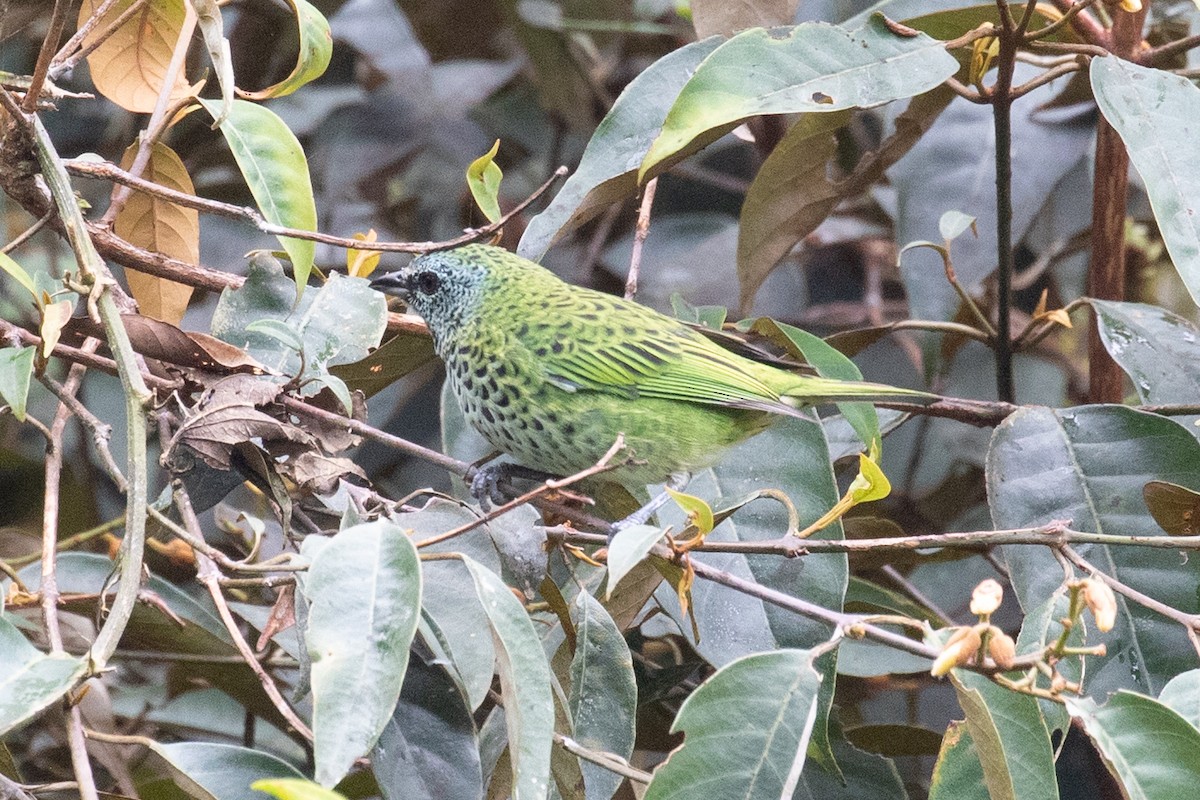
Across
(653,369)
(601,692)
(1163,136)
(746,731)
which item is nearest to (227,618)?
(601,692)

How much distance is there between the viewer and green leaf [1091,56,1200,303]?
2.05 metres

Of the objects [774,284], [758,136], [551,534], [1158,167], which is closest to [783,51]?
[1158,167]

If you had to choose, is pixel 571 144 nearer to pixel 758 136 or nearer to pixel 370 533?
pixel 758 136

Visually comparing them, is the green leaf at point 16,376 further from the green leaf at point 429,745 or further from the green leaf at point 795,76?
the green leaf at point 795,76

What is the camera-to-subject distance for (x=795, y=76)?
84.8 inches

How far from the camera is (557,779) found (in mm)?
1830

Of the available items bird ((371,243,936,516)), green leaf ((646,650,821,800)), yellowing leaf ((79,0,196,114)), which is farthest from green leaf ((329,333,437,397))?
green leaf ((646,650,821,800))

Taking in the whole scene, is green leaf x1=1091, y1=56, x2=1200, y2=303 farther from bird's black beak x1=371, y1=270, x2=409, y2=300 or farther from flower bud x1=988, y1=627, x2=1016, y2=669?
bird's black beak x1=371, y1=270, x2=409, y2=300

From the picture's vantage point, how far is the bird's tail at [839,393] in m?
2.52

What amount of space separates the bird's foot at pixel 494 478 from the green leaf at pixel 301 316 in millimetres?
372

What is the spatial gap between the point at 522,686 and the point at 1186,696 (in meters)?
0.91

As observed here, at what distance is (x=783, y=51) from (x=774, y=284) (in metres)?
2.25

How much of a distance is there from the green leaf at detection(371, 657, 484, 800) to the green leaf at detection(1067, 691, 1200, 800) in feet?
2.89

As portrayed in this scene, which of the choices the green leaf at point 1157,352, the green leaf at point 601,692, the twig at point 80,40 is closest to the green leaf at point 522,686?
the green leaf at point 601,692
